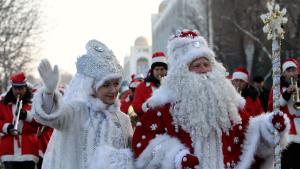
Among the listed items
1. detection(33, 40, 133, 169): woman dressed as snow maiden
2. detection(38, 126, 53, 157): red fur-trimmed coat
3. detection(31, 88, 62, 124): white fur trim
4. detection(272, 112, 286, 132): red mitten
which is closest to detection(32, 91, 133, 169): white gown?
→ detection(33, 40, 133, 169): woman dressed as snow maiden

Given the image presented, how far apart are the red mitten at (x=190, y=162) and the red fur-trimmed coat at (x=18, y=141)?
502 cm

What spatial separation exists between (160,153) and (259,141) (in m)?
0.95

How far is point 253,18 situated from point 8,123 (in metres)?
26.4

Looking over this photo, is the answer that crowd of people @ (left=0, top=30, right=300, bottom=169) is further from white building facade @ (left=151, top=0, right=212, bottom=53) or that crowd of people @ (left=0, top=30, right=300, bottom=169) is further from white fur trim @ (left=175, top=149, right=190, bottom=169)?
white building facade @ (left=151, top=0, right=212, bottom=53)

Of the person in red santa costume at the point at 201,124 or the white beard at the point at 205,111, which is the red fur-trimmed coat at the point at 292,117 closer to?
the person in red santa costume at the point at 201,124

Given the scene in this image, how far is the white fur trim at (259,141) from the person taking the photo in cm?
677

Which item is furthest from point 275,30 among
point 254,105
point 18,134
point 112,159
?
point 254,105

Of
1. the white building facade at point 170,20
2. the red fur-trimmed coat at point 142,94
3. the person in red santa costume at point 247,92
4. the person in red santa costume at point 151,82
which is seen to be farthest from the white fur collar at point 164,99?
the white building facade at point 170,20

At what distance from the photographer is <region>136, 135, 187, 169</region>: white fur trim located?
21.9ft

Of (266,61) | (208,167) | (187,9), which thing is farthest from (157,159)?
(187,9)

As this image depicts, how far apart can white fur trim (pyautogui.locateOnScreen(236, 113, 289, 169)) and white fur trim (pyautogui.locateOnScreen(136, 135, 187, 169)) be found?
607 millimetres


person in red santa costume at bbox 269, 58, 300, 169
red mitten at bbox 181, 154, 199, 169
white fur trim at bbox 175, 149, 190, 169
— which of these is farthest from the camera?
person in red santa costume at bbox 269, 58, 300, 169

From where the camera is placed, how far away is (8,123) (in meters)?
11.0

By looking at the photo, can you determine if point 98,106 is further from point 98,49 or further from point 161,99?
point 161,99
